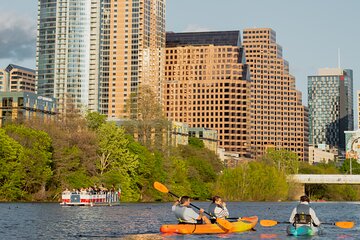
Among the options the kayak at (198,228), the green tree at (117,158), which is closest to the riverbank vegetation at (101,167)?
the green tree at (117,158)

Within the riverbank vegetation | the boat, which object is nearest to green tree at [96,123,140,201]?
the riverbank vegetation

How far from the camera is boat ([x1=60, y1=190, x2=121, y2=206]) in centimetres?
10594

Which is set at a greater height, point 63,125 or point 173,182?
point 63,125

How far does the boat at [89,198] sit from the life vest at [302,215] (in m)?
56.1

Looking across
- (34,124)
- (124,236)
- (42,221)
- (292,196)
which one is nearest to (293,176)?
(292,196)

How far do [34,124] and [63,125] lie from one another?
5722 mm

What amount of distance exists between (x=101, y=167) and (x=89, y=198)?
21553mm

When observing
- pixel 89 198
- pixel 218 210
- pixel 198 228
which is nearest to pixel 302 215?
pixel 218 210

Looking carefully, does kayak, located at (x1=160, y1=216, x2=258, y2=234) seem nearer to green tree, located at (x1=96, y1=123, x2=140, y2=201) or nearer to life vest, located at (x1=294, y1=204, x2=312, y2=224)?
life vest, located at (x1=294, y1=204, x2=312, y2=224)

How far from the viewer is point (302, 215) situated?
55.2m

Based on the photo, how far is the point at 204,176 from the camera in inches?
7013

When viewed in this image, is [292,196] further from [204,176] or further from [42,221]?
[42,221]

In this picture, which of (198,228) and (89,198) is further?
(89,198)

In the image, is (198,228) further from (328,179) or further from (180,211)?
(328,179)
